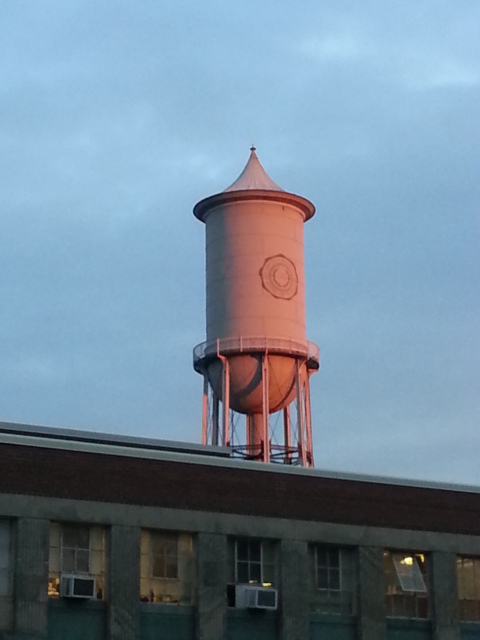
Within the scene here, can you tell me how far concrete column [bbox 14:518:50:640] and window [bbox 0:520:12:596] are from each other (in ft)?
0.79

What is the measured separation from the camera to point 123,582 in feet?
125

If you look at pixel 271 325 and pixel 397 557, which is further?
pixel 271 325

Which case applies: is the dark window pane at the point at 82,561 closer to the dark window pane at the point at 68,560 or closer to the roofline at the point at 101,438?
the dark window pane at the point at 68,560

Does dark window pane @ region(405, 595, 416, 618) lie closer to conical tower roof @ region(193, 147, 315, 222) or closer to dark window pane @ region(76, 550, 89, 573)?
dark window pane @ region(76, 550, 89, 573)

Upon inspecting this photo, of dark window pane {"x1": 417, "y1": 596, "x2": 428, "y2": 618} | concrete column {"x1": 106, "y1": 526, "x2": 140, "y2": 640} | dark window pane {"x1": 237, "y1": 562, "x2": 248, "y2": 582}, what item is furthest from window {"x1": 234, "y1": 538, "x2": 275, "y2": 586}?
dark window pane {"x1": 417, "y1": 596, "x2": 428, "y2": 618}

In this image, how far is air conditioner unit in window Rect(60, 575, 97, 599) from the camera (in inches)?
1452

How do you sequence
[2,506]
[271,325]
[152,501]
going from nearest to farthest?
[2,506] < [152,501] < [271,325]

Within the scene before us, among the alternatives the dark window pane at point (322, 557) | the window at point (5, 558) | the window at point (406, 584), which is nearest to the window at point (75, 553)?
the window at point (5, 558)

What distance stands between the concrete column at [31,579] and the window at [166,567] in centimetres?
285

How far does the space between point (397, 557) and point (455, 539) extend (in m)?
1.97

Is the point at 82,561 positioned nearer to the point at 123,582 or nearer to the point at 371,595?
the point at 123,582

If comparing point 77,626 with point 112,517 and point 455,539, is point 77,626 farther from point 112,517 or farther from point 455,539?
point 455,539

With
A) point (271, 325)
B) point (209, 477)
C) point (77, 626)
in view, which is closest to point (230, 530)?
point (209, 477)

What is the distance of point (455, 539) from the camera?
145 feet
